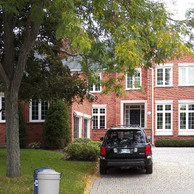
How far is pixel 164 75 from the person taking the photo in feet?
97.8

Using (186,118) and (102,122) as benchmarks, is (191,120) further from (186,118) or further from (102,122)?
(102,122)

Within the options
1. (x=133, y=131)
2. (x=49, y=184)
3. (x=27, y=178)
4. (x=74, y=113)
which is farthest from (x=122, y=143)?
(x=74, y=113)

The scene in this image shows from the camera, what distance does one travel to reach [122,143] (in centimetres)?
1181

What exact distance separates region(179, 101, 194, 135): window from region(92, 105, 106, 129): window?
6596 millimetres

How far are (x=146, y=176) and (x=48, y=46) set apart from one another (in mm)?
6680

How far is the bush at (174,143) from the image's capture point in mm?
27188

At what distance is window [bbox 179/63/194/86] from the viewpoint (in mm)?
29391

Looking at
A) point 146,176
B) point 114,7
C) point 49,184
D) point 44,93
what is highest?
point 114,7

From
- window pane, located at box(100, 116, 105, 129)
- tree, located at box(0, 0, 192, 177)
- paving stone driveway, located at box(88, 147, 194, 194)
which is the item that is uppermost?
tree, located at box(0, 0, 192, 177)

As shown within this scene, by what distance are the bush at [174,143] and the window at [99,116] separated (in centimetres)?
552

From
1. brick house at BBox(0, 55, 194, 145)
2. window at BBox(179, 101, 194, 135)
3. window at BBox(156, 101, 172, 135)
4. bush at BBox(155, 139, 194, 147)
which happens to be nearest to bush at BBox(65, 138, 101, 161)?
brick house at BBox(0, 55, 194, 145)

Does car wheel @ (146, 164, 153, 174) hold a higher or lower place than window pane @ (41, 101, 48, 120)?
lower

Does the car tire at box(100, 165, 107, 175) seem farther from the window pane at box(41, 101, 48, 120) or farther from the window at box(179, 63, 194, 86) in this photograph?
the window at box(179, 63, 194, 86)

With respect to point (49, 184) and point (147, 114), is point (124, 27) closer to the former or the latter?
point (49, 184)
